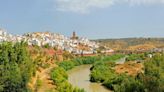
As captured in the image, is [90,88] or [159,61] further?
[90,88]

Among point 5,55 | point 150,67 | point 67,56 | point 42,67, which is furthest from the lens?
point 67,56

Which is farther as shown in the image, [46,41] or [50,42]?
[46,41]

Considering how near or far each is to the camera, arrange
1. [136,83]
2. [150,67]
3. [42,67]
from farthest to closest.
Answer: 1. [42,67]
2. [150,67]
3. [136,83]

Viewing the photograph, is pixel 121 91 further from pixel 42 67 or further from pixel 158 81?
pixel 42 67

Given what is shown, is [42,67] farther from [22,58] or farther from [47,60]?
[22,58]

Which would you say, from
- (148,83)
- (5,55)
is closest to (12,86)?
(5,55)

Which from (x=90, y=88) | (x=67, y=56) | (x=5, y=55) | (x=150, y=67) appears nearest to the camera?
(x=150, y=67)

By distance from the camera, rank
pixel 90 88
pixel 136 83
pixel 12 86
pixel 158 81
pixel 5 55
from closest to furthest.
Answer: pixel 158 81 → pixel 136 83 → pixel 12 86 → pixel 5 55 → pixel 90 88

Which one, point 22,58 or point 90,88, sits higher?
point 22,58

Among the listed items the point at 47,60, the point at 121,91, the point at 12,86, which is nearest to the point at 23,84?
the point at 12,86
